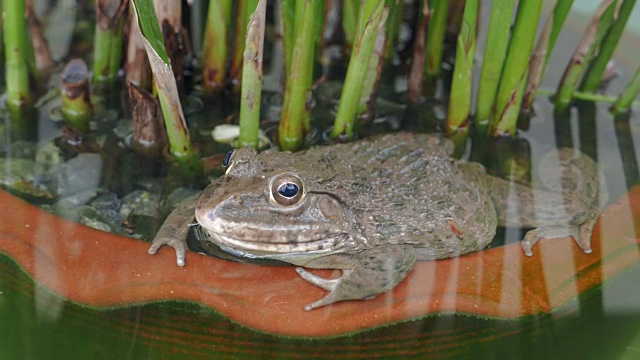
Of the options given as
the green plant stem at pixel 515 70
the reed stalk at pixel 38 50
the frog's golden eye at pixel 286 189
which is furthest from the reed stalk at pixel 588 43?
the reed stalk at pixel 38 50

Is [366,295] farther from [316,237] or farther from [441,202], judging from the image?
[441,202]

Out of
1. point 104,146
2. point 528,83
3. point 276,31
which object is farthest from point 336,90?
point 104,146

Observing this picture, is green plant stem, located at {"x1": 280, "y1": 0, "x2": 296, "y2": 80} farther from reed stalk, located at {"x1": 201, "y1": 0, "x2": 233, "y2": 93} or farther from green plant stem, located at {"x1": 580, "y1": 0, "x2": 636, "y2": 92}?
green plant stem, located at {"x1": 580, "y1": 0, "x2": 636, "y2": 92}

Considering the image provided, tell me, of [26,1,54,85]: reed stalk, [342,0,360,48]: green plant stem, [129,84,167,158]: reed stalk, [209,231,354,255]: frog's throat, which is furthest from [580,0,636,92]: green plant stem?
[26,1,54,85]: reed stalk

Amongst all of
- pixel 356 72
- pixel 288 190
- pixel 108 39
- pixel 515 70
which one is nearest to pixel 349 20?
pixel 356 72

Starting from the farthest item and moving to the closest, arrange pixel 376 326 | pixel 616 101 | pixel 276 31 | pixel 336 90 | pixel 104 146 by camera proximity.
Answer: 1. pixel 276 31
2. pixel 336 90
3. pixel 616 101
4. pixel 104 146
5. pixel 376 326
